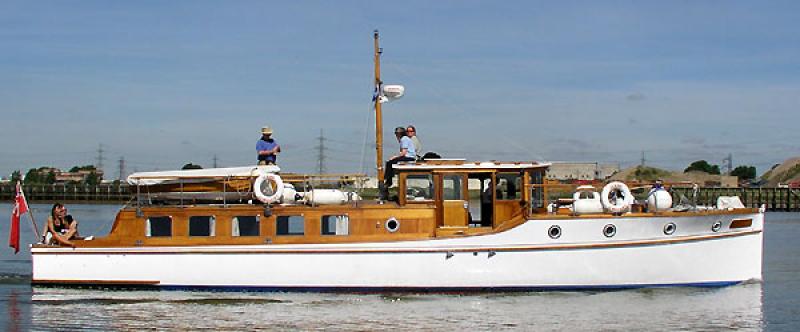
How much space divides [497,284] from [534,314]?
5.10ft

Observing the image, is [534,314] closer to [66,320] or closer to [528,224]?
[528,224]

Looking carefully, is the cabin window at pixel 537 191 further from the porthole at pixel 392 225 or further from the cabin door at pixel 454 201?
the porthole at pixel 392 225

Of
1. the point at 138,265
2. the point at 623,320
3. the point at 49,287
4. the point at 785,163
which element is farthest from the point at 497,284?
the point at 785,163

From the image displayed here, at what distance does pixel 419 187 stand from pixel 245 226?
4008 mm

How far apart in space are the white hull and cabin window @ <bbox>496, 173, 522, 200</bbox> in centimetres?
106

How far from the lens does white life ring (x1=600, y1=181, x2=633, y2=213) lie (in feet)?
73.7

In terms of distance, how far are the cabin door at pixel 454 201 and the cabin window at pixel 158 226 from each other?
20.5 ft

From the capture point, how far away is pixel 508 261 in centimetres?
2256

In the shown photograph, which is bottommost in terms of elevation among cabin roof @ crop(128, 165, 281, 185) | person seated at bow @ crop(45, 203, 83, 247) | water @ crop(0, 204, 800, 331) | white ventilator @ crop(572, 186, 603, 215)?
water @ crop(0, 204, 800, 331)

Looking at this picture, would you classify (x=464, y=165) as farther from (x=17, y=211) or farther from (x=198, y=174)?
(x=17, y=211)

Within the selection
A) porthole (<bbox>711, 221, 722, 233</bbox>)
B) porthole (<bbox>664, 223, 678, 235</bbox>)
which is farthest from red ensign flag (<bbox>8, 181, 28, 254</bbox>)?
porthole (<bbox>711, 221, 722, 233</bbox>)

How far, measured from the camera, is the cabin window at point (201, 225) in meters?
23.5

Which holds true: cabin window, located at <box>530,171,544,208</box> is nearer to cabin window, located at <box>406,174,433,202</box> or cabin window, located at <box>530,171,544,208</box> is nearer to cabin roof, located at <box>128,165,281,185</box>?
cabin window, located at <box>406,174,433,202</box>

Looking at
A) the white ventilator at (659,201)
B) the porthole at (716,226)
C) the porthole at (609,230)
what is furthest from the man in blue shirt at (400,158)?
the porthole at (716,226)
